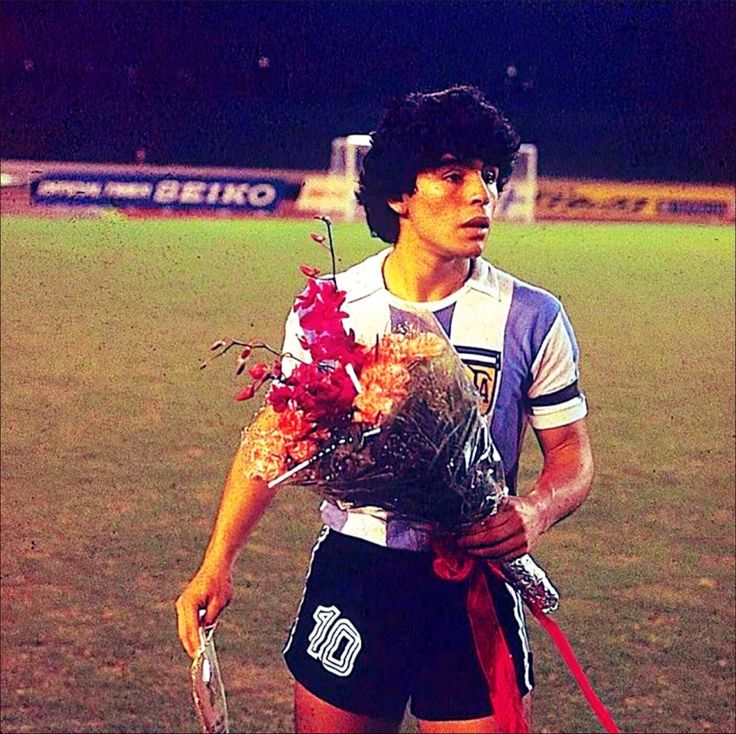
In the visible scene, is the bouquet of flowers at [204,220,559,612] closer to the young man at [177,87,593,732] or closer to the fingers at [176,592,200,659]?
the young man at [177,87,593,732]

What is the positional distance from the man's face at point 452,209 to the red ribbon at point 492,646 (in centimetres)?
45

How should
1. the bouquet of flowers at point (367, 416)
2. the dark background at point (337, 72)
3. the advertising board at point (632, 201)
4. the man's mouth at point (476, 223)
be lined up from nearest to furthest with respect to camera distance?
the bouquet of flowers at point (367, 416), the man's mouth at point (476, 223), the dark background at point (337, 72), the advertising board at point (632, 201)

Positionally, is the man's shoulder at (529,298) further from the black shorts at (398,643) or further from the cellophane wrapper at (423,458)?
the black shorts at (398,643)

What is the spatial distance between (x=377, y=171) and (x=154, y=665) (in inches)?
80.7

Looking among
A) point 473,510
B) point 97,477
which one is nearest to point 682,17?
point 97,477

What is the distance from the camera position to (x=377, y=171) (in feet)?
6.19

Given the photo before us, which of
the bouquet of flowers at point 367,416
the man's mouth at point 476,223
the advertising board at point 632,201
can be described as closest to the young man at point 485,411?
the man's mouth at point 476,223

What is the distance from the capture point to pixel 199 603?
6.06ft

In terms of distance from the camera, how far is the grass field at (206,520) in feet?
10.8

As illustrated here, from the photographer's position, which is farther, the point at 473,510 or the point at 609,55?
the point at 609,55

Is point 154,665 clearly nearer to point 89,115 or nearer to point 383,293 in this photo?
point 383,293

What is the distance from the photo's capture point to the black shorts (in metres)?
1.81

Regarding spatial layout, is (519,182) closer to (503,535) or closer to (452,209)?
(452,209)

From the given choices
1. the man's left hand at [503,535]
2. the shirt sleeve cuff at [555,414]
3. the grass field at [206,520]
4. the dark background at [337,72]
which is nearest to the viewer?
the man's left hand at [503,535]
